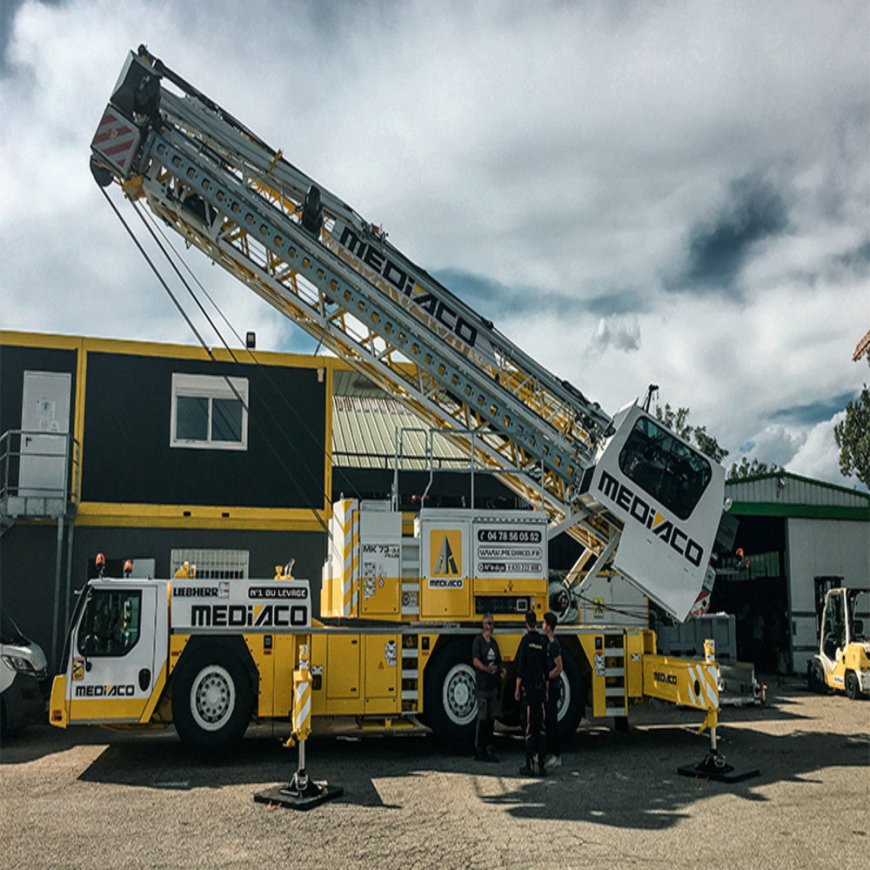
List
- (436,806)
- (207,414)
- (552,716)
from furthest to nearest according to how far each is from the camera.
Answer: (207,414)
(552,716)
(436,806)

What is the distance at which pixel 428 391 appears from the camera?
13.8m

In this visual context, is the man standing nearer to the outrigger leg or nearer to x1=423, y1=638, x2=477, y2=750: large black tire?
x1=423, y1=638, x2=477, y2=750: large black tire

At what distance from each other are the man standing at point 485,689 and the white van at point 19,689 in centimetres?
627

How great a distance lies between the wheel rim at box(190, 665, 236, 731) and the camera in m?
11.7

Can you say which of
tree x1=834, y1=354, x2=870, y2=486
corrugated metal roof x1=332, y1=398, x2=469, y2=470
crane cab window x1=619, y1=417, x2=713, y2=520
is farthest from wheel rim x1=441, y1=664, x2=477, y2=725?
tree x1=834, y1=354, x2=870, y2=486

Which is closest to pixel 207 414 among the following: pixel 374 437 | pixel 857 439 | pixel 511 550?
pixel 374 437

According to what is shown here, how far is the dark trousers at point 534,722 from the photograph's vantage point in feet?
35.9

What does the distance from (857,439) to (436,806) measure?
1466 inches

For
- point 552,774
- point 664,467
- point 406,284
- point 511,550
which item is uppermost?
point 406,284

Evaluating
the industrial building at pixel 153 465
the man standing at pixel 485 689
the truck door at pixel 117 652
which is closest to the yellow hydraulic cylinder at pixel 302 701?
the truck door at pixel 117 652

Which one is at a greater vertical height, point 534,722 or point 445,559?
point 445,559

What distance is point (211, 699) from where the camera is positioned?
463 inches

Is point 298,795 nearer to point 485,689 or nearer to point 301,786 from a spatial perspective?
point 301,786

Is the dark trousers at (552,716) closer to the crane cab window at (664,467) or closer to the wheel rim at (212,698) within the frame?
the crane cab window at (664,467)
